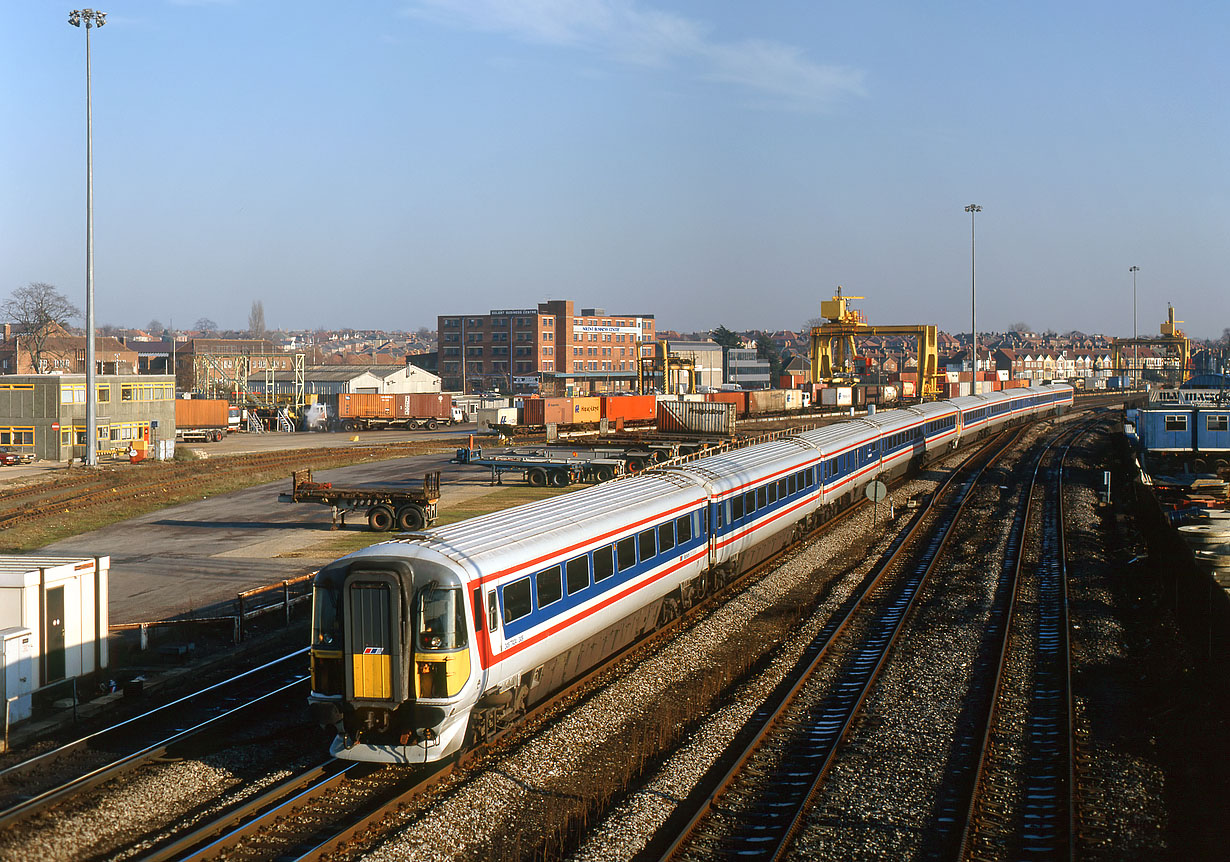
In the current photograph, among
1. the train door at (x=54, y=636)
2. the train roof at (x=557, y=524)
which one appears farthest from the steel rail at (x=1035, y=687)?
the train door at (x=54, y=636)

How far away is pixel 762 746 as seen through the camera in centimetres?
1423

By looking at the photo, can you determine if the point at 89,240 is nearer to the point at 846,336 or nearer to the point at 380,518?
the point at 380,518

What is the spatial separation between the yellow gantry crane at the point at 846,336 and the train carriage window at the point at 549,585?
6892 centimetres

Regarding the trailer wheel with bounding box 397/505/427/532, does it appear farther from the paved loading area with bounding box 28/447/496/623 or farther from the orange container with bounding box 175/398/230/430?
the orange container with bounding box 175/398/230/430

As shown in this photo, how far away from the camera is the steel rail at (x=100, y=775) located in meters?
11.4

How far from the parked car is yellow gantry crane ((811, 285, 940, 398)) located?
54043 mm

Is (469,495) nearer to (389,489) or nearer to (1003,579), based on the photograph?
(389,489)

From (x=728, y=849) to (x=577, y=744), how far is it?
3.44 meters

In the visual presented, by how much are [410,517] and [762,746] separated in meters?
20.4

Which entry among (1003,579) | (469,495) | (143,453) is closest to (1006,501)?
(1003,579)

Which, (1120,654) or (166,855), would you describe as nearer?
(166,855)

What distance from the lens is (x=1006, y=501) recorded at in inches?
1577

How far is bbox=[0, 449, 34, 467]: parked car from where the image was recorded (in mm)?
53719

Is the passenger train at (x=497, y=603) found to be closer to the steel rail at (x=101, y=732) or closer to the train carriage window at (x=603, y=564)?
the train carriage window at (x=603, y=564)
